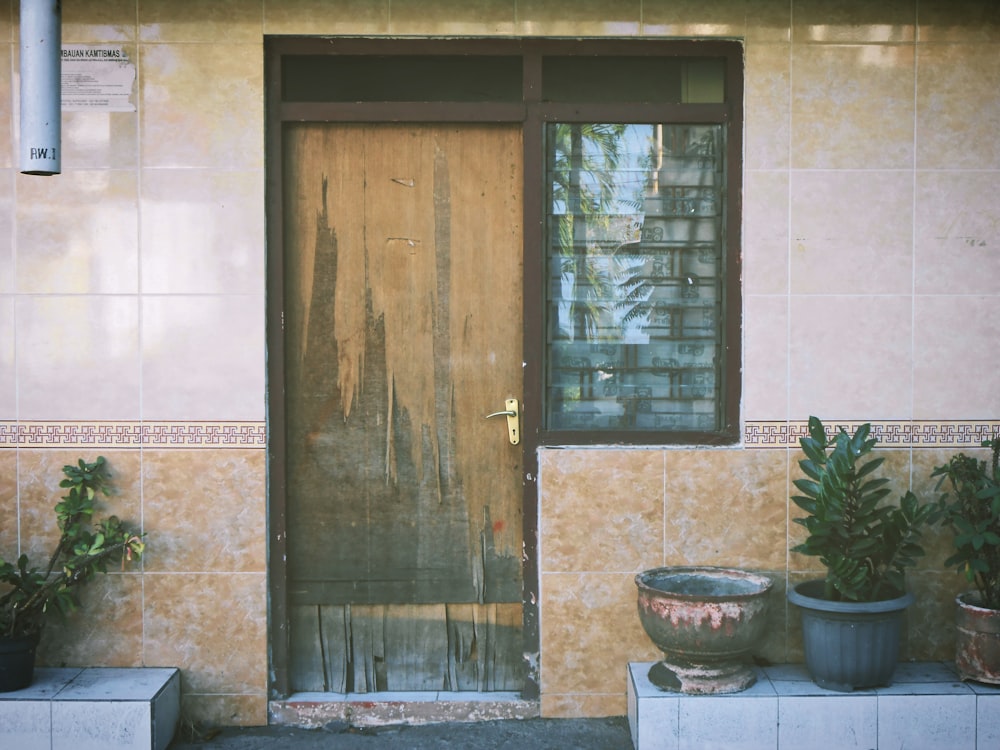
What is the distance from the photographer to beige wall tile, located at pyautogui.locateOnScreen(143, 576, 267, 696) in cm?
424

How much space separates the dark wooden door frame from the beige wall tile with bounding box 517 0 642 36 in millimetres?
53

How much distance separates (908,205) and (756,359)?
876 millimetres

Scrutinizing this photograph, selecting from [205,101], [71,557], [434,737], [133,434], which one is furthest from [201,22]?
[434,737]

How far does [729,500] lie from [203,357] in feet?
7.27

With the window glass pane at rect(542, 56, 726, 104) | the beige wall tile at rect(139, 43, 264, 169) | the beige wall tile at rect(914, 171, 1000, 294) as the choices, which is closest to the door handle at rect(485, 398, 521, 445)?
the window glass pane at rect(542, 56, 726, 104)

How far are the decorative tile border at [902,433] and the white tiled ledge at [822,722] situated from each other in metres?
0.98

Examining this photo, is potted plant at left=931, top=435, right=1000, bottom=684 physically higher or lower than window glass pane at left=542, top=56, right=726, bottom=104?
lower

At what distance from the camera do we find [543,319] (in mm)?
4289

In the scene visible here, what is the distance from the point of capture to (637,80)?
14.1 ft

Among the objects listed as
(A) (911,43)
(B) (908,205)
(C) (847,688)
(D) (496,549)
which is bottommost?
(C) (847,688)

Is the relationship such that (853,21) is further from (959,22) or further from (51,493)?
(51,493)

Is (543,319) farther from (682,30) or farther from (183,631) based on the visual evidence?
(183,631)

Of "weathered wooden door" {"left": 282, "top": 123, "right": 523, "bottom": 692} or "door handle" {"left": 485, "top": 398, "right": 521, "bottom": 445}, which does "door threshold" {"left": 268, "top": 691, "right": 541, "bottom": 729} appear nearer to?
"weathered wooden door" {"left": 282, "top": 123, "right": 523, "bottom": 692}

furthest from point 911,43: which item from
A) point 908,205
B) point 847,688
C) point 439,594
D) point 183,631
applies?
point 183,631
